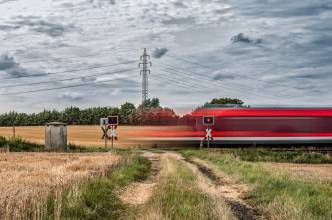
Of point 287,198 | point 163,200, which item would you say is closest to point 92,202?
point 163,200

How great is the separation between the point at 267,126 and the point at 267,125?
101 mm

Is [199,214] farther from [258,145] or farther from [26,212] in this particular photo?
[258,145]

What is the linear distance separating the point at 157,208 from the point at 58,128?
4320 centimetres

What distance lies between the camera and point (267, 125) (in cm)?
5184

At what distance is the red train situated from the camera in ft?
169

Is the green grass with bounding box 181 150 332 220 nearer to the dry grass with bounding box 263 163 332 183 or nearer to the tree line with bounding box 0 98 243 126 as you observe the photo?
the dry grass with bounding box 263 163 332 183

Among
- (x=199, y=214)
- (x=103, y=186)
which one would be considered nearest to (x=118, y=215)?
(x=199, y=214)

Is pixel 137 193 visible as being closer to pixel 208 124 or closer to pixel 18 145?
pixel 208 124

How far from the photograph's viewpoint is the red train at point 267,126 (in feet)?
169

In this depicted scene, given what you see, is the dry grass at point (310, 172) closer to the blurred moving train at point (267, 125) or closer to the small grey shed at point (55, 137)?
the blurred moving train at point (267, 125)

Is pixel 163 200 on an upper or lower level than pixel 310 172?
upper

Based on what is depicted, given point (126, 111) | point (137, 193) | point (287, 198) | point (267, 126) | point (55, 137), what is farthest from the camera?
point (126, 111)

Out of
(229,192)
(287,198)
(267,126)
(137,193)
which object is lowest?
(229,192)

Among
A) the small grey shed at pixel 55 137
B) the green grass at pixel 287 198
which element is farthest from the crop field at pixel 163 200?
the small grey shed at pixel 55 137
